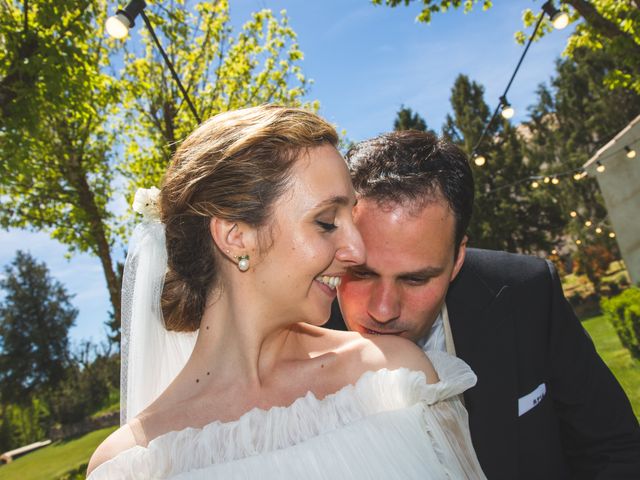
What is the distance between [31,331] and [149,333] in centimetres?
4932

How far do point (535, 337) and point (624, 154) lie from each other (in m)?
14.5

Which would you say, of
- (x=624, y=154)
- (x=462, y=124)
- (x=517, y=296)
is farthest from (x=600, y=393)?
(x=462, y=124)

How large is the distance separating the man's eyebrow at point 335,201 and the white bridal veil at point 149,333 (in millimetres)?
997

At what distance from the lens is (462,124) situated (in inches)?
1524

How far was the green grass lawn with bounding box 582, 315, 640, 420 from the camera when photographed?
24.9ft

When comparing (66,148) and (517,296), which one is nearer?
(517,296)

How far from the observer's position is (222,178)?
189 centimetres

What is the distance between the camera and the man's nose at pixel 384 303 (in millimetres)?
2373

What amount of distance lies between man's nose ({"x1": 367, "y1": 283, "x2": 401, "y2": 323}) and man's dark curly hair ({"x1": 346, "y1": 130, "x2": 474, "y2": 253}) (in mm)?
465

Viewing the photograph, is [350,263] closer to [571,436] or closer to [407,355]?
[407,355]

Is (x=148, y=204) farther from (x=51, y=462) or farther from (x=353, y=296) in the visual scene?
(x=51, y=462)

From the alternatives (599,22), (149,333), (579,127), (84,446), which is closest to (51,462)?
(84,446)

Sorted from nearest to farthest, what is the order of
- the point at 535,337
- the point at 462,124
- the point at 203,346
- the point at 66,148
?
1. the point at 203,346
2. the point at 535,337
3. the point at 66,148
4. the point at 462,124

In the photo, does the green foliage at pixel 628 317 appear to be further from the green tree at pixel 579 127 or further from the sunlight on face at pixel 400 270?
the green tree at pixel 579 127
